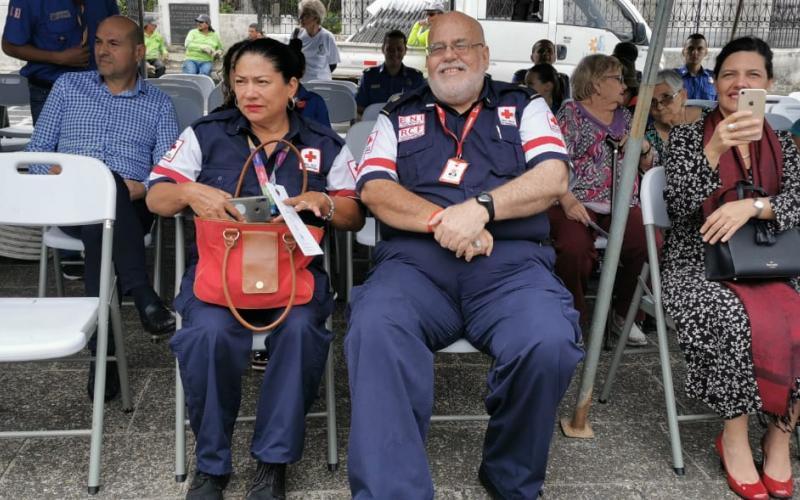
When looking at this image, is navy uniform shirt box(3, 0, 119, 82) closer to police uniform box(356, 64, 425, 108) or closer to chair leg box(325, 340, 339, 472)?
chair leg box(325, 340, 339, 472)

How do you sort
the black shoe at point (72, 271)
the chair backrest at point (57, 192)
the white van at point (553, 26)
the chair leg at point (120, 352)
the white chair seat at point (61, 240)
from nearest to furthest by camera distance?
the chair backrest at point (57, 192) < the chair leg at point (120, 352) < the white chair seat at point (61, 240) < the black shoe at point (72, 271) < the white van at point (553, 26)

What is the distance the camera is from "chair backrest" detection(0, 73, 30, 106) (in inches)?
229

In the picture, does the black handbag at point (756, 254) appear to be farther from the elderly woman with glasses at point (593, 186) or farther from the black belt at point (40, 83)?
the black belt at point (40, 83)

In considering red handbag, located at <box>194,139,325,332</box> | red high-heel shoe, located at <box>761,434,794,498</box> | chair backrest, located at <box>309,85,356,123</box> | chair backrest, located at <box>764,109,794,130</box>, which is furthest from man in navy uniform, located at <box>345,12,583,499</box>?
chair backrest, located at <box>309,85,356,123</box>

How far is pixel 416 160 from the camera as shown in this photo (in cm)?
278

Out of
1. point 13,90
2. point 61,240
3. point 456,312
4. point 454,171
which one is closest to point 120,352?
point 61,240

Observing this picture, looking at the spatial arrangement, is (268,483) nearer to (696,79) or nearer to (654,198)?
(654,198)

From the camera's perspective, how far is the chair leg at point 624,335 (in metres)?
3.04

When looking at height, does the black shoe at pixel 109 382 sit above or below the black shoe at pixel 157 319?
below

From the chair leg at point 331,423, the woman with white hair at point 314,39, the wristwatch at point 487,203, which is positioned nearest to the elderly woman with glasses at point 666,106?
the wristwatch at point 487,203

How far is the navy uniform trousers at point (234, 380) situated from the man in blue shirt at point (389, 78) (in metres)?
5.09

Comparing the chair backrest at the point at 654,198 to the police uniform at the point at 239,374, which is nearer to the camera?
the police uniform at the point at 239,374

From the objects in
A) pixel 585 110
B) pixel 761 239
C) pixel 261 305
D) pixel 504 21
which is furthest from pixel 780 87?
pixel 261 305

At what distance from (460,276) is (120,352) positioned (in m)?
1.39
